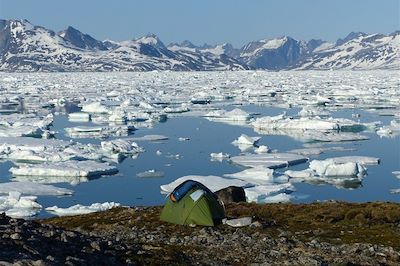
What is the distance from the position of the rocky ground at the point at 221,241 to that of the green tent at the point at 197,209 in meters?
0.33

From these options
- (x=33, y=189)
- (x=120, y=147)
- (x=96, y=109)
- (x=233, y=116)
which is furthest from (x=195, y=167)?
(x=96, y=109)

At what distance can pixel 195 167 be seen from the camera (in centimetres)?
3009

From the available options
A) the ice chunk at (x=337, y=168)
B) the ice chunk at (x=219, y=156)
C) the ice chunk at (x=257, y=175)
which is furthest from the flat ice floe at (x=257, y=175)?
the ice chunk at (x=219, y=156)

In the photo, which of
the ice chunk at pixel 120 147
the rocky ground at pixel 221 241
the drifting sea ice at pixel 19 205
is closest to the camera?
the rocky ground at pixel 221 241

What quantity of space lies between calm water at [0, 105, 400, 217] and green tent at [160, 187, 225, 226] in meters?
8.74

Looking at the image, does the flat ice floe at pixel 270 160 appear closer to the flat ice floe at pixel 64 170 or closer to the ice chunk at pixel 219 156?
the ice chunk at pixel 219 156

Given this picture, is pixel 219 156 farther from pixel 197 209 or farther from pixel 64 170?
pixel 197 209

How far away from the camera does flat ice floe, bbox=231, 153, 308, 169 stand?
29.9 m

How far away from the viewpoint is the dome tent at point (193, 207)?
13.5 meters

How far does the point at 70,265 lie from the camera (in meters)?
7.79

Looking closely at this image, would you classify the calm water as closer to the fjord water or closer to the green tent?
the fjord water

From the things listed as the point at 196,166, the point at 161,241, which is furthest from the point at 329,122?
the point at 161,241

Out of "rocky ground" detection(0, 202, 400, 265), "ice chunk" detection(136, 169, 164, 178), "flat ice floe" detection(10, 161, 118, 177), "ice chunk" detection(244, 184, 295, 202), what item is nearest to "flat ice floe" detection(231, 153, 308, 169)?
"ice chunk" detection(136, 169, 164, 178)

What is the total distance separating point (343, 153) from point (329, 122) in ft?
31.9
